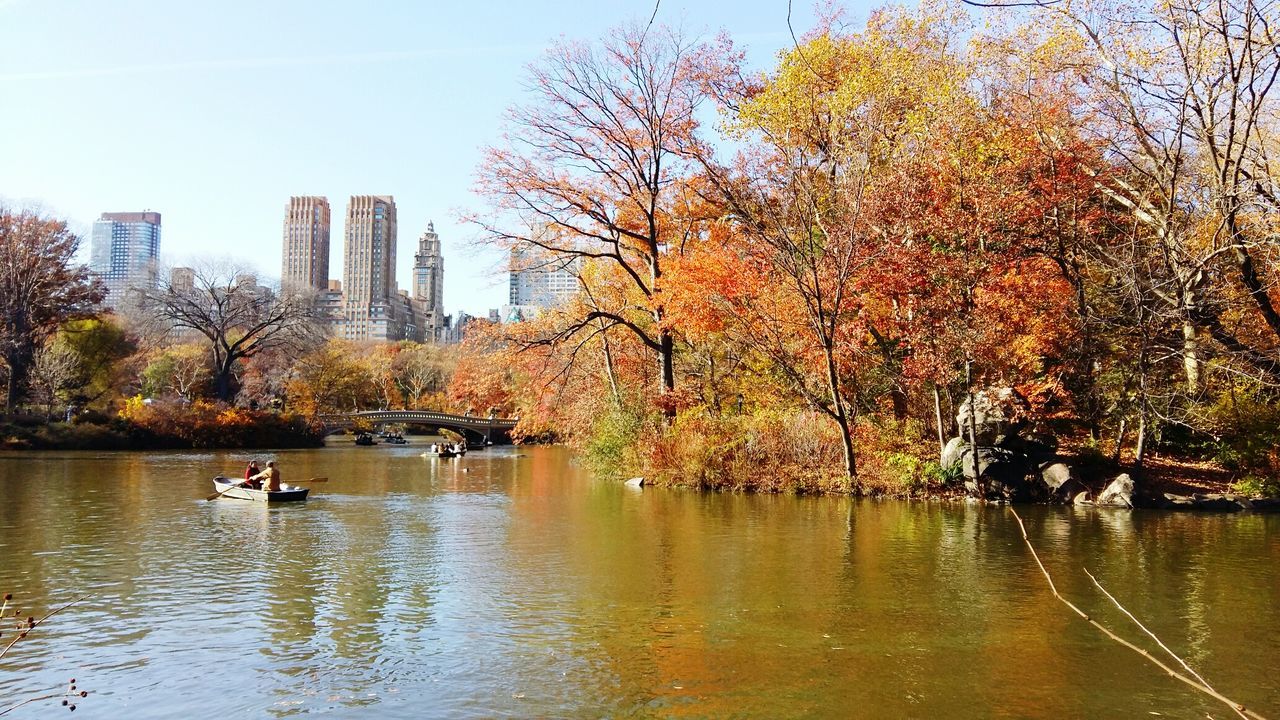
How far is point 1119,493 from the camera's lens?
72.2ft

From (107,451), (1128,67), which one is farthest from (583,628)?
(107,451)

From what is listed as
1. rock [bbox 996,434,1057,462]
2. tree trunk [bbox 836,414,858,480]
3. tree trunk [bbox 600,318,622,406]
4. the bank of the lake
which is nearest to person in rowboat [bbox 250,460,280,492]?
tree trunk [bbox 600,318,622,406]

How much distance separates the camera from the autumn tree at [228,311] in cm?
5684

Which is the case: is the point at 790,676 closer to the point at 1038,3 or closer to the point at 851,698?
the point at 851,698

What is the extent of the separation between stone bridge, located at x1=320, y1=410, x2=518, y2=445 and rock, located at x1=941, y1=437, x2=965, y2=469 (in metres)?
44.2

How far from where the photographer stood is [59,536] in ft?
55.2

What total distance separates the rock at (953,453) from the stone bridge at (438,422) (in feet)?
145

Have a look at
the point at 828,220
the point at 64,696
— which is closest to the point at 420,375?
the point at 828,220

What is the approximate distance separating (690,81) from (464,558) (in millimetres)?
19230

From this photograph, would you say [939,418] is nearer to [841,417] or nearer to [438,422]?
[841,417]

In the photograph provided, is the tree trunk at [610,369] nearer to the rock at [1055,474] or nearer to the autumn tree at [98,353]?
the rock at [1055,474]

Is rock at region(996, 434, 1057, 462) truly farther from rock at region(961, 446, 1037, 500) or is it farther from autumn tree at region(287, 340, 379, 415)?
autumn tree at region(287, 340, 379, 415)

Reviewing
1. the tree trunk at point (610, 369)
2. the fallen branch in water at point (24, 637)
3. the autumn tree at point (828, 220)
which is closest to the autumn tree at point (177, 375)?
the tree trunk at point (610, 369)

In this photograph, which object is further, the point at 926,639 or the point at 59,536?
the point at 59,536
